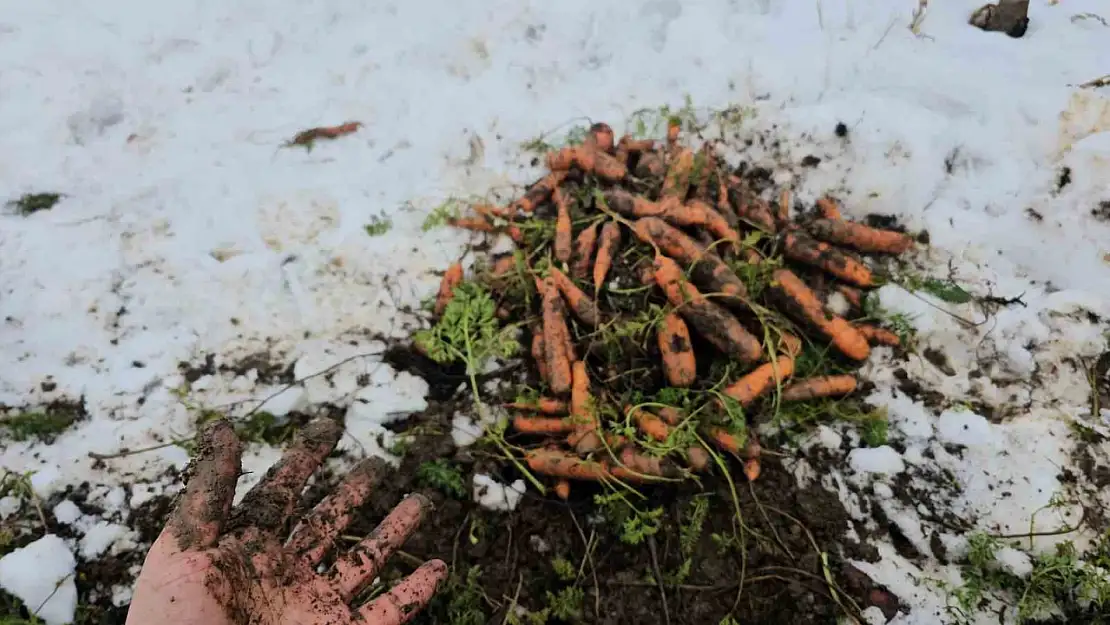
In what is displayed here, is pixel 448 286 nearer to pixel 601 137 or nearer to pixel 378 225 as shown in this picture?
pixel 378 225

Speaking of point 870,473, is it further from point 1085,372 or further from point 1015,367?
point 1085,372

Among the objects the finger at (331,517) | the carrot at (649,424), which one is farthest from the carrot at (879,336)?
the finger at (331,517)

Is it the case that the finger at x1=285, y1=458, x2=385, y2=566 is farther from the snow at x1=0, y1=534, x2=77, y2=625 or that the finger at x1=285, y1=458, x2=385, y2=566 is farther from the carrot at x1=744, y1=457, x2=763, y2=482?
the carrot at x1=744, y1=457, x2=763, y2=482

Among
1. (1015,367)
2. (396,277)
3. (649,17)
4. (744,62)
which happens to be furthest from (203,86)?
(1015,367)

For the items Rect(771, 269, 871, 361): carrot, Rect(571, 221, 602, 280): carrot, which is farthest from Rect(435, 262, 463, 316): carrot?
Rect(771, 269, 871, 361): carrot

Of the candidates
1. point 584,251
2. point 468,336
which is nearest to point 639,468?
point 468,336
